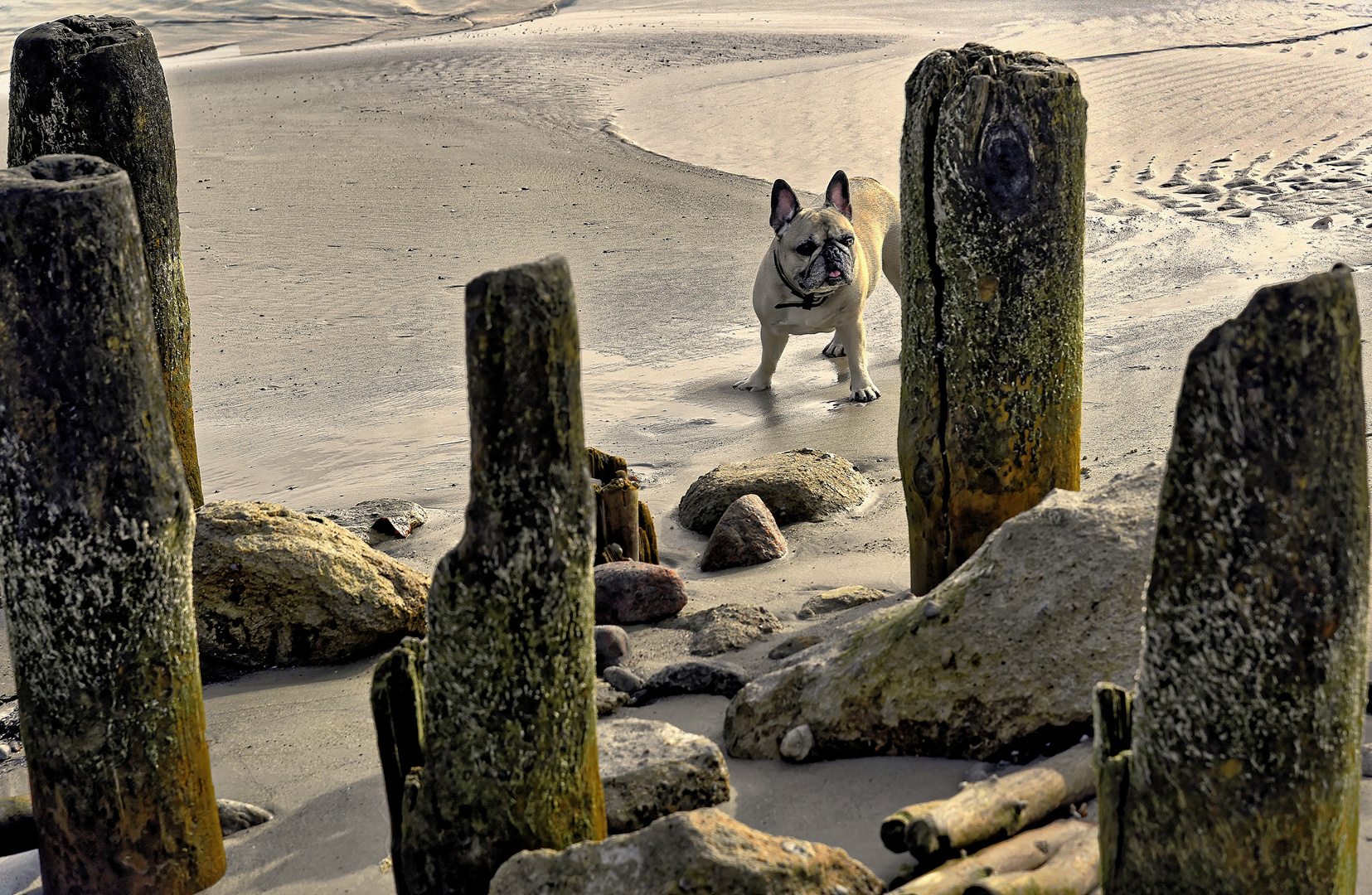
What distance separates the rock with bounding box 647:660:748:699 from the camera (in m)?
4.84

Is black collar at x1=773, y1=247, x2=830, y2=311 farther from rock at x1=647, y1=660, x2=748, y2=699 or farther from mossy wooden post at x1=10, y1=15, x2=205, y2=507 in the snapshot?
rock at x1=647, y1=660, x2=748, y2=699

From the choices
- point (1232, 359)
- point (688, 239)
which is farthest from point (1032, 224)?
point (688, 239)

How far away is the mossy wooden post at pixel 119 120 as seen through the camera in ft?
17.4

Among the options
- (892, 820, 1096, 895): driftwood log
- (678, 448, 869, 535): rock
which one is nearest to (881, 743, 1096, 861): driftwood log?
(892, 820, 1096, 895): driftwood log

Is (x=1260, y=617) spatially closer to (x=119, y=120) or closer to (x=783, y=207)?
(x=119, y=120)

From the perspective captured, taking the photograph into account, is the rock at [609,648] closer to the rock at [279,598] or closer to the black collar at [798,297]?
the rock at [279,598]

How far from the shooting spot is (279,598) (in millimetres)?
5430

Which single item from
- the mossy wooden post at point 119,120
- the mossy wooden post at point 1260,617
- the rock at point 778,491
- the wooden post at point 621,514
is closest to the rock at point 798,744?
the mossy wooden post at point 1260,617

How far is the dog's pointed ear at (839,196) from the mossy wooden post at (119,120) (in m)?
4.68

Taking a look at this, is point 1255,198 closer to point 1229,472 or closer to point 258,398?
point 258,398

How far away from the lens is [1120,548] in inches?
162

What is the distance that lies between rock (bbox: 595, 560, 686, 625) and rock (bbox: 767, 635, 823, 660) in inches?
31.0

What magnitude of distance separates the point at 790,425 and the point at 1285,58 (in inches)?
754

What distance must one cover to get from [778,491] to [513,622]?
13.3ft
